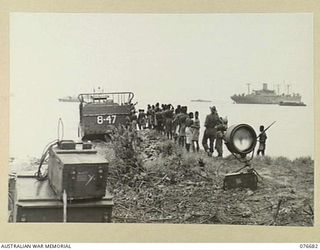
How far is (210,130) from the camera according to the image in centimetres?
75

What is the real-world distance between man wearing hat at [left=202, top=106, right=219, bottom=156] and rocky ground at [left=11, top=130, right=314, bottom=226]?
0.04 feet

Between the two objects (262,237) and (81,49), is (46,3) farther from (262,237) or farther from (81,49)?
(262,237)

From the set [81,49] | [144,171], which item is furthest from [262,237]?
[81,49]

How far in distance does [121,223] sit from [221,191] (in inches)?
5.9

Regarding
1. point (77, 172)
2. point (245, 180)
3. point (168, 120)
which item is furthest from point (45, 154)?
point (245, 180)

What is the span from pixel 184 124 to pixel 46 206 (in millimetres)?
225

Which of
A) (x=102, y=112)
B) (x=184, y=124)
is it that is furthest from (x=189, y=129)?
(x=102, y=112)

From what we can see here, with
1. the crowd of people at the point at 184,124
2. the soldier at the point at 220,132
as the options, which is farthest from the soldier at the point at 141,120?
the soldier at the point at 220,132

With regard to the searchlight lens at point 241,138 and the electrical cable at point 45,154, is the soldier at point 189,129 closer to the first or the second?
the searchlight lens at point 241,138

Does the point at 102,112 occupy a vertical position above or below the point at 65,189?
above

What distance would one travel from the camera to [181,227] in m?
0.75

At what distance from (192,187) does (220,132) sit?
0.29ft

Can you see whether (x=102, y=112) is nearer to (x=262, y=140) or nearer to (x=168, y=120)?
(x=168, y=120)

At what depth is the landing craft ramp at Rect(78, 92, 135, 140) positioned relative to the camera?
749 mm
